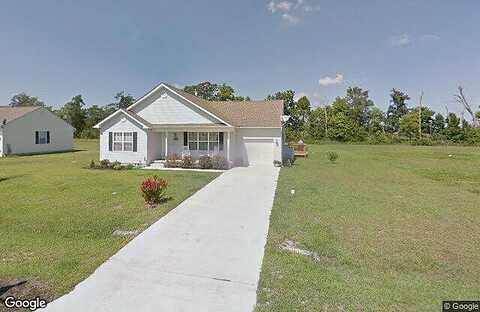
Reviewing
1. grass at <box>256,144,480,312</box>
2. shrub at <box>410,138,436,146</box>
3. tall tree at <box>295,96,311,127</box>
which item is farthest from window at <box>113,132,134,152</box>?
shrub at <box>410,138,436,146</box>

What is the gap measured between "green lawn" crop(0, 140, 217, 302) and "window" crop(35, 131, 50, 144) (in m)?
19.9

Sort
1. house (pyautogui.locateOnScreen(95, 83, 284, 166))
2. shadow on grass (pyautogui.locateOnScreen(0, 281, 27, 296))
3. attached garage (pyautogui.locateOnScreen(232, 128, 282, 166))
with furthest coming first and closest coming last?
attached garage (pyautogui.locateOnScreen(232, 128, 282, 166)) < house (pyautogui.locateOnScreen(95, 83, 284, 166)) < shadow on grass (pyautogui.locateOnScreen(0, 281, 27, 296))

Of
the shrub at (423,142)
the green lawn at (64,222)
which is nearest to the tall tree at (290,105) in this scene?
the shrub at (423,142)

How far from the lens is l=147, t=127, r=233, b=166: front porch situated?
19.8 m

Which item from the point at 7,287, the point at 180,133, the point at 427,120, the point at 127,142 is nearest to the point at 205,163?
the point at 180,133

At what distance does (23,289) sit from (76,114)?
2330 inches

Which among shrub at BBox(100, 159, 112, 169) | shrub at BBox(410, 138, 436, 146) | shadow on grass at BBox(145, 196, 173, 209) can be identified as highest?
shrub at BBox(410, 138, 436, 146)

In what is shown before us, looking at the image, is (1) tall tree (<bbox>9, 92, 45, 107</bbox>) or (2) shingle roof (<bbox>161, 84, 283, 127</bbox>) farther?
(1) tall tree (<bbox>9, 92, 45, 107</bbox>)

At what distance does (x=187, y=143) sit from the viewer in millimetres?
20562

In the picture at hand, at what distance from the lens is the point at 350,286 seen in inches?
180

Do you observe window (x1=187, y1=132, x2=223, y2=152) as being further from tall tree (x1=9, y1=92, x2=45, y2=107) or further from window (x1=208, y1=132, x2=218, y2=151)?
tall tree (x1=9, y1=92, x2=45, y2=107)

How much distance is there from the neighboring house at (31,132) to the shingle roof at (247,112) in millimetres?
18513

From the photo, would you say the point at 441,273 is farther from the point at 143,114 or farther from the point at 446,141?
the point at 446,141

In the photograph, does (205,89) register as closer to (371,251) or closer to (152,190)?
(152,190)
